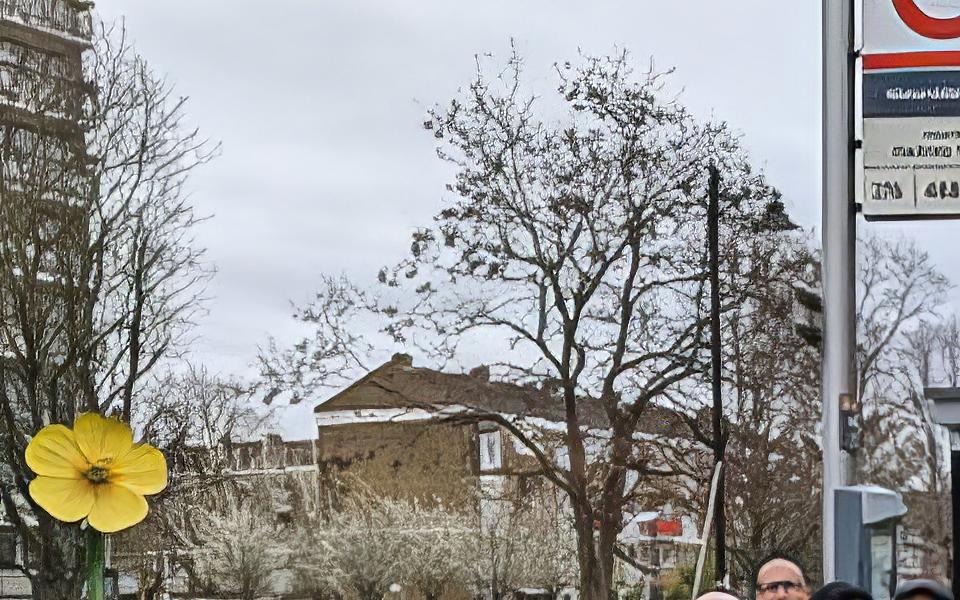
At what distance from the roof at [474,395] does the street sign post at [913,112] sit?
570 millimetres

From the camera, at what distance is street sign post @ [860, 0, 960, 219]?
1.99m

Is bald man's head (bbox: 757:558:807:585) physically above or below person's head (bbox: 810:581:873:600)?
below

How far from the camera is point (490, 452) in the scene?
2041 mm

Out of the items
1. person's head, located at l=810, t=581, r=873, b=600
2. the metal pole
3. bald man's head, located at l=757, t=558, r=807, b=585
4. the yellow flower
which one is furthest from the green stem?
the metal pole

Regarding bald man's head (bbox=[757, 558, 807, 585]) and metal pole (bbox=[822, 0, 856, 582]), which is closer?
bald man's head (bbox=[757, 558, 807, 585])

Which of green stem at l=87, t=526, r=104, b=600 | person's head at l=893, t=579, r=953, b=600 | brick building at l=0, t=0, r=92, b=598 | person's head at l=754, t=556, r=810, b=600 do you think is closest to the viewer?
green stem at l=87, t=526, r=104, b=600

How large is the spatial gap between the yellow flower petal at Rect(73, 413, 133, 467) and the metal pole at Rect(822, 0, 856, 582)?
130cm

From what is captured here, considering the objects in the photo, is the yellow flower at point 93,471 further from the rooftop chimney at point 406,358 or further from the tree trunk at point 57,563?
the tree trunk at point 57,563

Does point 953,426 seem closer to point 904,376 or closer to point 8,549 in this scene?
point 904,376

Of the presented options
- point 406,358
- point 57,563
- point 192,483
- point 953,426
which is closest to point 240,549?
point 192,483

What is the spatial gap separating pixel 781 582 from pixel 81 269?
1367mm

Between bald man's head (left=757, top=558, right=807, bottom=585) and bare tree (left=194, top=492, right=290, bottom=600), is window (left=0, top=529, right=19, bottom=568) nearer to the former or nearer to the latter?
bare tree (left=194, top=492, right=290, bottom=600)

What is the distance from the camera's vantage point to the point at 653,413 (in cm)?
202

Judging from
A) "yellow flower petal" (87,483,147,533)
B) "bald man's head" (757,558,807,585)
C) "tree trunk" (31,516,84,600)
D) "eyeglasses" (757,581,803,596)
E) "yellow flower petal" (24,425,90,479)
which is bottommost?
"tree trunk" (31,516,84,600)
